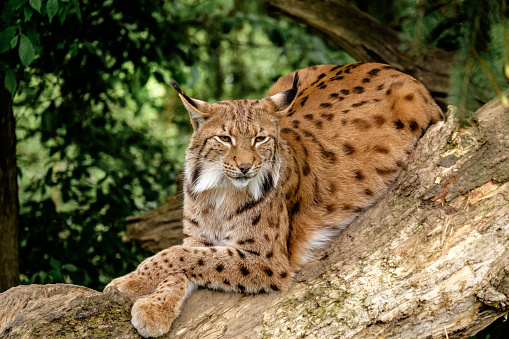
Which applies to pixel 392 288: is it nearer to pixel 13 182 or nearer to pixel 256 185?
pixel 256 185

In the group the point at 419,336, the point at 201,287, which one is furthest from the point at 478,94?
the point at 201,287

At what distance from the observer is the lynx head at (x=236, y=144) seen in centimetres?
412

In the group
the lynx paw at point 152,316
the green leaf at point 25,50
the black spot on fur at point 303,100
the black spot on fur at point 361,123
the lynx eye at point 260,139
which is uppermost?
the green leaf at point 25,50

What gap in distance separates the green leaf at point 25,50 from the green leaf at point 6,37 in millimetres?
104

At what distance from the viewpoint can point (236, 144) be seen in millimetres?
4188

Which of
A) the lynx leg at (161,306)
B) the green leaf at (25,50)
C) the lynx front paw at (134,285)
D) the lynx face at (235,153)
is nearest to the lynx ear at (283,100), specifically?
the lynx face at (235,153)

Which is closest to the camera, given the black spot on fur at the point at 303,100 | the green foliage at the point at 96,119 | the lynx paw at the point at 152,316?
the lynx paw at the point at 152,316

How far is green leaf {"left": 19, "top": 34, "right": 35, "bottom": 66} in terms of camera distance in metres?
4.36

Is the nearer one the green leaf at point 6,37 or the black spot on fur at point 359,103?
the green leaf at point 6,37

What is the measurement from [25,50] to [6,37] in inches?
8.7

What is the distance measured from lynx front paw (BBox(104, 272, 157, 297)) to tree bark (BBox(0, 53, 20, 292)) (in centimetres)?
184

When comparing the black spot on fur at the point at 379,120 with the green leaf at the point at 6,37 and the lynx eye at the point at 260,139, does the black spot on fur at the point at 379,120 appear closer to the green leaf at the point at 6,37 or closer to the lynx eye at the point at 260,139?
the lynx eye at the point at 260,139

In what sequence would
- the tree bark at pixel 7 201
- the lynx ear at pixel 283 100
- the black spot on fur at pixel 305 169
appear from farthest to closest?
the tree bark at pixel 7 201 → the black spot on fur at pixel 305 169 → the lynx ear at pixel 283 100

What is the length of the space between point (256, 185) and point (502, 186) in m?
1.68
